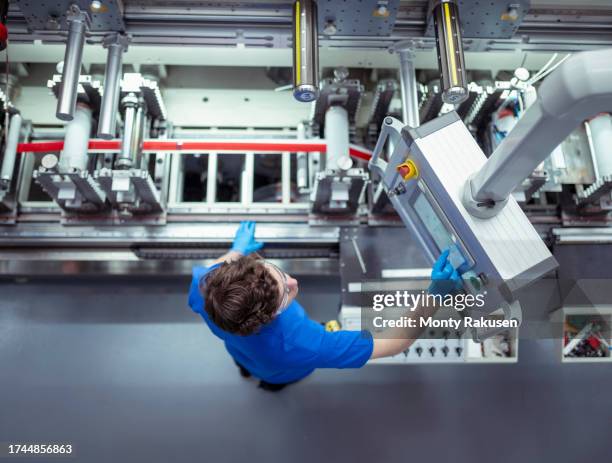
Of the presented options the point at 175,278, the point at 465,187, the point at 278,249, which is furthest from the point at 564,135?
the point at 175,278

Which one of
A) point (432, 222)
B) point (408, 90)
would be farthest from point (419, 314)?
point (408, 90)

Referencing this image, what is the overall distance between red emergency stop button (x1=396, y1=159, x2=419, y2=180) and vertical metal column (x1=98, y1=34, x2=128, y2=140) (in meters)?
1.16

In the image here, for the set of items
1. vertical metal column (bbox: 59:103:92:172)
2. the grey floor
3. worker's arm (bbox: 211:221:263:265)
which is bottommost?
the grey floor

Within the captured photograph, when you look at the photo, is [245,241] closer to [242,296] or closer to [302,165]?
[302,165]

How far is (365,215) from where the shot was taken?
8.70 ft

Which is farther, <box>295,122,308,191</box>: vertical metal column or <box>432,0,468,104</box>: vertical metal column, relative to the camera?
<box>295,122,308,191</box>: vertical metal column

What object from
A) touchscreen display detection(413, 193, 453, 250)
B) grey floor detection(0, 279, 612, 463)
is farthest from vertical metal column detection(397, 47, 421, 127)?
grey floor detection(0, 279, 612, 463)

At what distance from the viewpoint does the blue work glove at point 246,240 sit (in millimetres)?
2406

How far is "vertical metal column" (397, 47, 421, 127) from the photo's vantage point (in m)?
2.17

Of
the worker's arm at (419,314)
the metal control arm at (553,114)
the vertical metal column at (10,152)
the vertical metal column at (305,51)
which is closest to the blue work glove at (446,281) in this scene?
the worker's arm at (419,314)

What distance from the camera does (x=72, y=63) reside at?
1883mm

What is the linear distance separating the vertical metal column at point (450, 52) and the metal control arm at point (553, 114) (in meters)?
0.58

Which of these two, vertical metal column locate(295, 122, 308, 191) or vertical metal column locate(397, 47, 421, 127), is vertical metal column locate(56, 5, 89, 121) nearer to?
vertical metal column locate(295, 122, 308, 191)

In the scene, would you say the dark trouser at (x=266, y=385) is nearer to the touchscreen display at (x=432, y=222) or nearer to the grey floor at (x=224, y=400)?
the grey floor at (x=224, y=400)
